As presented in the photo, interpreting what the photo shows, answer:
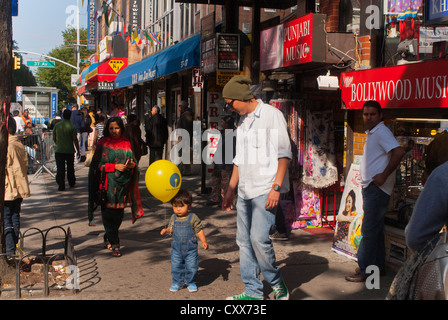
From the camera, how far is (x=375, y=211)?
580cm

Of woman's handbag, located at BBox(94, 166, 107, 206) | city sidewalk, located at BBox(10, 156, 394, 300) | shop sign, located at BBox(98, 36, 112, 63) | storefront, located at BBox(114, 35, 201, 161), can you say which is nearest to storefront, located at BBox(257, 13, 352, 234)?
city sidewalk, located at BBox(10, 156, 394, 300)

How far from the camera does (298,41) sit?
26.9ft

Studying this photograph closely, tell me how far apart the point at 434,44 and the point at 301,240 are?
127 inches

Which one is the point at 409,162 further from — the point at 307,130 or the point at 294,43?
the point at 294,43

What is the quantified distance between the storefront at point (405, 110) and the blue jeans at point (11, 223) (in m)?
4.25

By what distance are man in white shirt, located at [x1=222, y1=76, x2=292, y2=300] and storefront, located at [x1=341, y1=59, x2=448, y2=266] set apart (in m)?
1.84

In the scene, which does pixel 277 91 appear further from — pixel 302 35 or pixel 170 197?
pixel 170 197

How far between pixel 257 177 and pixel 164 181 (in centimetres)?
154

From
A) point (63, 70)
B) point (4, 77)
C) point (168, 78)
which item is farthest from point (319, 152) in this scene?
point (63, 70)

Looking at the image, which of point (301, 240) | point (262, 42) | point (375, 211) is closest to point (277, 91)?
point (262, 42)

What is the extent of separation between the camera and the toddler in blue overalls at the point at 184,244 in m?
5.66

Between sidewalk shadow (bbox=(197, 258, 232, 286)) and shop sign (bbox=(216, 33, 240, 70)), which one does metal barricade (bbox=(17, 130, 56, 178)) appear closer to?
shop sign (bbox=(216, 33, 240, 70))

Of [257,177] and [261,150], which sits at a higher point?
[261,150]

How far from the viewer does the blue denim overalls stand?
565 centimetres
